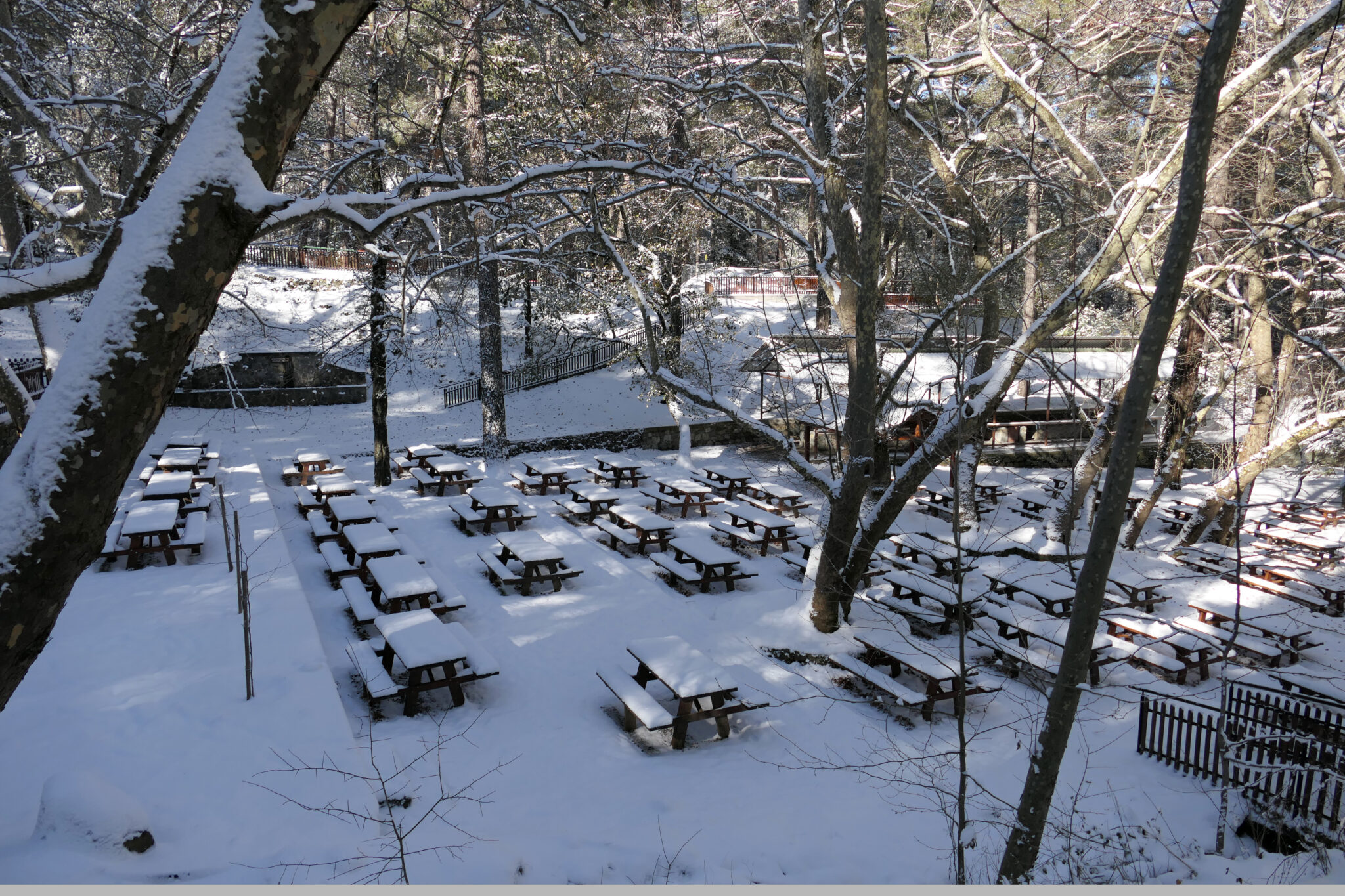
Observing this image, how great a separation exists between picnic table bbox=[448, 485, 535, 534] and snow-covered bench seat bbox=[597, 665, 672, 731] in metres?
5.48

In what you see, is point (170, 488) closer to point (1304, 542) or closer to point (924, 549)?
point (924, 549)

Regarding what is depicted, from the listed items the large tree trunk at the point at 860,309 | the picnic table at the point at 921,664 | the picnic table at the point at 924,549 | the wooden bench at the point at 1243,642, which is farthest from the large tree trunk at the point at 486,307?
the wooden bench at the point at 1243,642

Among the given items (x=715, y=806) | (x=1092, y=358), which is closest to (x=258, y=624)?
(x=715, y=806)

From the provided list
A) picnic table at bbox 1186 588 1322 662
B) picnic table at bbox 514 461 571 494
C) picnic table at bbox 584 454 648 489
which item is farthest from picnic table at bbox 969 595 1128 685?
picnic table at bbox 514 461 571 494

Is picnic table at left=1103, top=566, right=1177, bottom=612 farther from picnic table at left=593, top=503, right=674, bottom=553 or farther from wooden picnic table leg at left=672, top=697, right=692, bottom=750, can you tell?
wooden picnic table leg at left=672, top=697, right=692, bottom=750

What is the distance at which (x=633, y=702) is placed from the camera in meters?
6.86

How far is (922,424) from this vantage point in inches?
679

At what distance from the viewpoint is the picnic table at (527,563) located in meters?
9.97

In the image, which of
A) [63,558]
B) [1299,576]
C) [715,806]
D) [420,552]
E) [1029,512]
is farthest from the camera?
[1029,512]

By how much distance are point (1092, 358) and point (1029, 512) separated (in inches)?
305

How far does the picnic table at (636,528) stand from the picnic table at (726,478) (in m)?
2.62

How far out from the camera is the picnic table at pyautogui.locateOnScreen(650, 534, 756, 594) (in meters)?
10.4

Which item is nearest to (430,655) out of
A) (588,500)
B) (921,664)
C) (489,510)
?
(921,664)

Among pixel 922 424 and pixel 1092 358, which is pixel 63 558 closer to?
pixel 922 424
